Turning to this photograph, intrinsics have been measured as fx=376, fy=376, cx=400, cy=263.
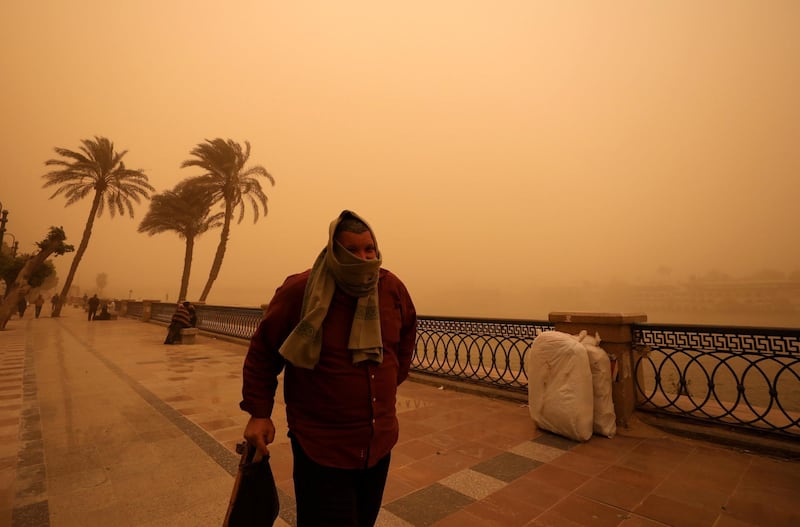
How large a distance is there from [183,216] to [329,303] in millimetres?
24828

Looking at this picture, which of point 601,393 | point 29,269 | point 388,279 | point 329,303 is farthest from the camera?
point 29,269

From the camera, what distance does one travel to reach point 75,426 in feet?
13.6

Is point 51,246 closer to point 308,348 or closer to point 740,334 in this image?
point 308,348

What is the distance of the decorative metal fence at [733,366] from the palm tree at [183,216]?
21.9 metres

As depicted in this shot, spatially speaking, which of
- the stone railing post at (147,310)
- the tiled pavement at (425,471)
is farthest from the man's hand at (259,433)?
the stone railing post at (147,310)

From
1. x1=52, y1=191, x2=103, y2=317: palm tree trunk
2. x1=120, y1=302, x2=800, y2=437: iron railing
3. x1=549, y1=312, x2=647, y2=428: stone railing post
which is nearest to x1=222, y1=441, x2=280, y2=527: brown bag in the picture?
x1=549, y1=312, x2=647, y2=428: stone railing post

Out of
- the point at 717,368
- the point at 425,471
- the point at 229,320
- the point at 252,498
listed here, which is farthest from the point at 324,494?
the point at 229,320

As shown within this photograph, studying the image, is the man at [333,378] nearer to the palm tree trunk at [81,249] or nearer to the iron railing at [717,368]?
the iron railing at [717,368]

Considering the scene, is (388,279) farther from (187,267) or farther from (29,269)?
(187,267)

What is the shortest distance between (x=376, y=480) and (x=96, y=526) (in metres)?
2.03

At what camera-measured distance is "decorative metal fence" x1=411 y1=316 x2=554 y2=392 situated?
568 cm

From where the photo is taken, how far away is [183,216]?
893 inches

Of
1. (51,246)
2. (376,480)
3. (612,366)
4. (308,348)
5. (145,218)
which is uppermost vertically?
(145,218)

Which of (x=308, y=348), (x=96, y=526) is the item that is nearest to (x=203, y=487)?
(x=96, y=526)
